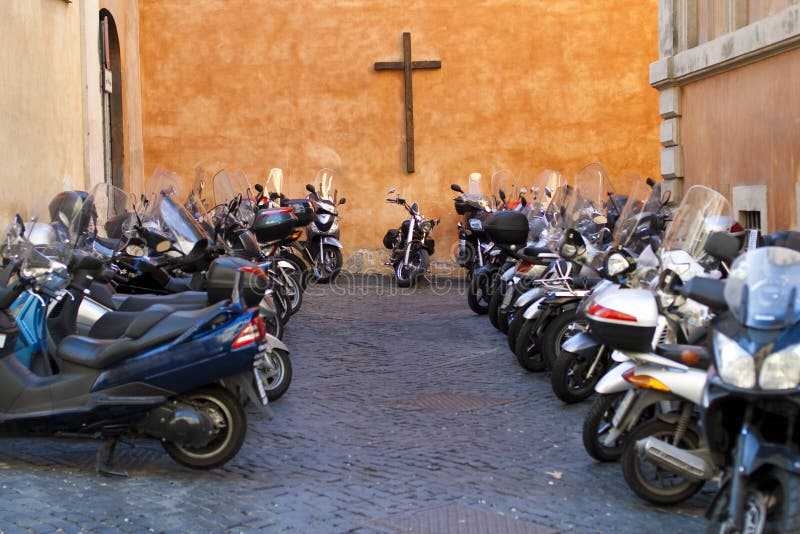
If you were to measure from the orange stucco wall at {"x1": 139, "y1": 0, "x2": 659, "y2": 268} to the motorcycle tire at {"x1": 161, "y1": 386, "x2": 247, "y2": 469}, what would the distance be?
12.1m

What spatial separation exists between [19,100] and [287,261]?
3.11 meters

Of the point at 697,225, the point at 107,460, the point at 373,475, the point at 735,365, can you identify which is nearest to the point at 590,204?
the point at 697,225

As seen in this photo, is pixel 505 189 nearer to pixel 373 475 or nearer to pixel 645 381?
pixel 373 475

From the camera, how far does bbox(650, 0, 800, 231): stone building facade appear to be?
962 centimetres

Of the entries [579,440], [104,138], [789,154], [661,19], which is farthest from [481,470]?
[104,138]

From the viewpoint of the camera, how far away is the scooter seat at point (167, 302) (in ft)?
22.9

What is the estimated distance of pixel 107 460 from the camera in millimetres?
5871

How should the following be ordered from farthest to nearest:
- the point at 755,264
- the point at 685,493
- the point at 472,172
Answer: the point at 472,172, the point at 685,493, the point at 755,264

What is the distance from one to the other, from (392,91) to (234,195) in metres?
6.73

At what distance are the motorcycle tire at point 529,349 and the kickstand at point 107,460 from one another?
12.4 feet

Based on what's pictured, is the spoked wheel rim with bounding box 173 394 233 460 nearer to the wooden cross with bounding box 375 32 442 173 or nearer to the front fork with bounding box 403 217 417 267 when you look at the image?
the front fork with bounding box 403 217 417 267

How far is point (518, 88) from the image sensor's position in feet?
58.5

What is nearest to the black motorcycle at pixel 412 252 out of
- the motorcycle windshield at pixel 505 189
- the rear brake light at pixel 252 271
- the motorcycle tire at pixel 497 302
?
the motorcycle windshield at pixel 505 189

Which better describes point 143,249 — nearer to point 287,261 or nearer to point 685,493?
point 287,261
